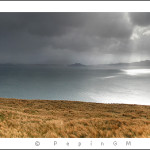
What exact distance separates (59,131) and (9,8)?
4132 mm

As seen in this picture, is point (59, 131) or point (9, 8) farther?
point (59, 131)

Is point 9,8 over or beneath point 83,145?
over

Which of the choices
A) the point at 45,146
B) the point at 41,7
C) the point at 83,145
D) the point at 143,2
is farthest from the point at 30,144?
the point at 143,2

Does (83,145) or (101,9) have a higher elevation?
(101,9)

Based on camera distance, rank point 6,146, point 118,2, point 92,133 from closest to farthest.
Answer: point 6,146 < point 118,2 < point 92,133

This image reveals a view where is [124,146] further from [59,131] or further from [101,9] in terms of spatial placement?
[101,9]

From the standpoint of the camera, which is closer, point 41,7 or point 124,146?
point 124,146

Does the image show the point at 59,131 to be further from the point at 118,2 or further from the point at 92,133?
the point at 118,2

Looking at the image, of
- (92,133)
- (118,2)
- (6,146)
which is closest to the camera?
(6,146)

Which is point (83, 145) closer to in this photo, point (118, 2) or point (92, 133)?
point (92, 133)

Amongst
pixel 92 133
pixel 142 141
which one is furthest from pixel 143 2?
pixel 92 133

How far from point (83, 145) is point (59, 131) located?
1.38 metres

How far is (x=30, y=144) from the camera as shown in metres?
2.35

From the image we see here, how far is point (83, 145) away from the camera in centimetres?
234
